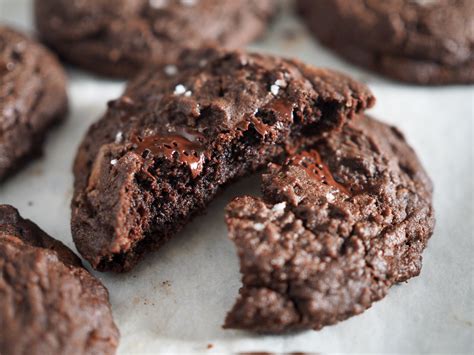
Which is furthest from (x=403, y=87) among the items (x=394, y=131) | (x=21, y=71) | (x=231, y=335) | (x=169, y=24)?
(x=21, y=71)

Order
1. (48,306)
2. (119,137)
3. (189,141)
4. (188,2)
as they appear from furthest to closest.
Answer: (188,2) < (119,137) < (189,141) < (48,306)

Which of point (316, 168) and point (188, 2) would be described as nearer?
point (316, 168)

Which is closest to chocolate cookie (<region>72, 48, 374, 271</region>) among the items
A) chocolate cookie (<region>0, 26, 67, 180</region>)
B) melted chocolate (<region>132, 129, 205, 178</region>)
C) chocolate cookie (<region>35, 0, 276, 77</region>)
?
melted chocolate (<region>132, 129, 205, 178</region>)

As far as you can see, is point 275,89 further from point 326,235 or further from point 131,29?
point 131,29

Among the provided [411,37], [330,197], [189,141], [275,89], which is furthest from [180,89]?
[411,37]

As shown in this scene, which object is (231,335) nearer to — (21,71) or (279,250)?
(279,250)

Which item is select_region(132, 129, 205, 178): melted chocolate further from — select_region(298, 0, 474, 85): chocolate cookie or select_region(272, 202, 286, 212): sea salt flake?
select_region(298, 0, 474, 85): chocolate cookie

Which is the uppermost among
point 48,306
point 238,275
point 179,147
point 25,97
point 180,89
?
point 180,89
